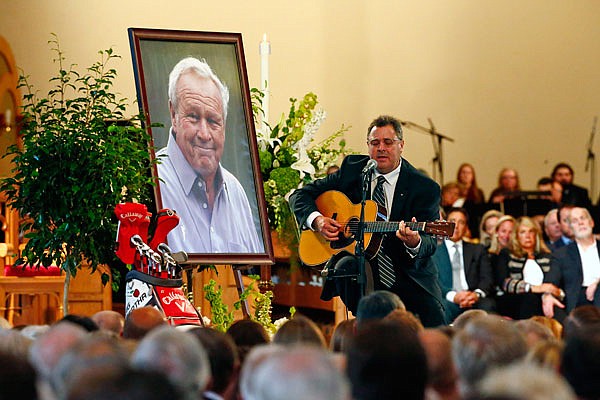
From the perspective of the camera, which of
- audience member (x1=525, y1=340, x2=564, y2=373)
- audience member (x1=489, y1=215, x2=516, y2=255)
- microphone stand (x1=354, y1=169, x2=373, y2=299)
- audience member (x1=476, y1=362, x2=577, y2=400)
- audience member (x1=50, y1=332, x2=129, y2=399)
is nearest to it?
audience member (x1=476, y1=362, x2=577, y2=400)

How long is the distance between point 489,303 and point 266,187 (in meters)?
2.30

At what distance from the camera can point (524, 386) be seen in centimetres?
228

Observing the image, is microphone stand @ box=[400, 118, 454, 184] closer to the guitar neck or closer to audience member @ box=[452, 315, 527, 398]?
the guitar neck

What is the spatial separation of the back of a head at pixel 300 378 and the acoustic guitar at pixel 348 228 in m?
2.93

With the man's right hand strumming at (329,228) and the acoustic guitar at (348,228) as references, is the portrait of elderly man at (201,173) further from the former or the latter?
the man's right hand strumming at (329,228)

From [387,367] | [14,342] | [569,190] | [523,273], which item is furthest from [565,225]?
[387,367]

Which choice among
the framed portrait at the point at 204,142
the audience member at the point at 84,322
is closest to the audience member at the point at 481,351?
the audience member at the point at 84,322

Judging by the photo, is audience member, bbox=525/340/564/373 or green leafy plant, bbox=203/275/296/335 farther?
green leafy plant, bbox=203/275/296/335

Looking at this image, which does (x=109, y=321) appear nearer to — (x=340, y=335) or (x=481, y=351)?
(x=340, y=335)

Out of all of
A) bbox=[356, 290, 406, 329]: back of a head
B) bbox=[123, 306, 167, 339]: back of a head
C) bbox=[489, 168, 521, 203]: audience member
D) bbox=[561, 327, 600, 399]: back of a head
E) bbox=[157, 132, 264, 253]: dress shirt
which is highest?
bbox=[489, 168, 521, 203]: audience member

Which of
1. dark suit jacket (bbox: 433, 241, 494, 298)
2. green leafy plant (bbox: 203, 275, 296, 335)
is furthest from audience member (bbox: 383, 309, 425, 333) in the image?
dark suit jacket (bbox: 433, 241, 494, 298)

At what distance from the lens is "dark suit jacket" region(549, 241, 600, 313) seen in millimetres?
8492

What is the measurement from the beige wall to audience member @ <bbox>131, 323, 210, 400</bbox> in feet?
28.6

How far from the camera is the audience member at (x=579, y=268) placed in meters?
8.48
